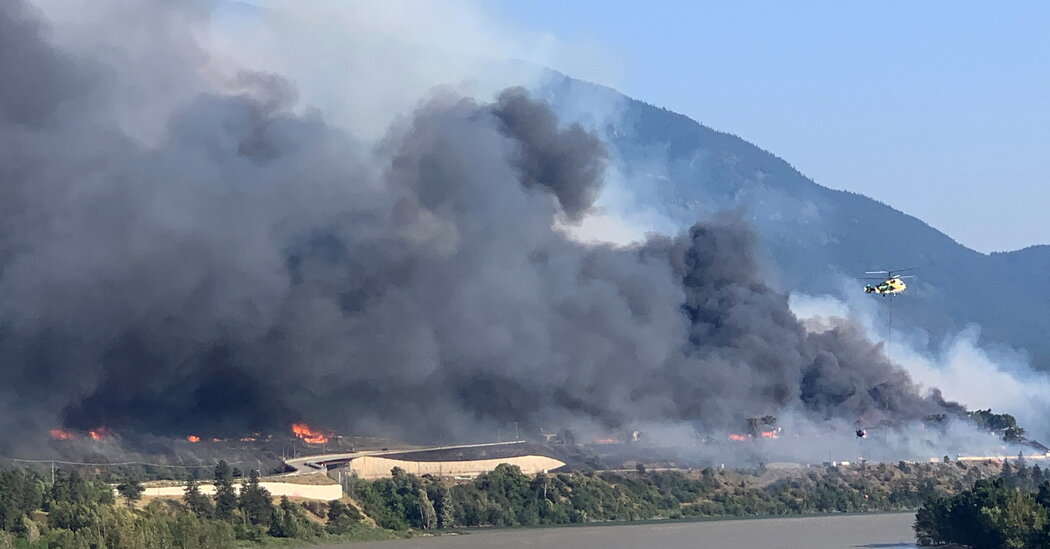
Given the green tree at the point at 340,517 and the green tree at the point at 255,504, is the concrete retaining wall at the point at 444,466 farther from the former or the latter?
the green tree at the point at 255,504

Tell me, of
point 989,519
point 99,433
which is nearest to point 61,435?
point 99,433

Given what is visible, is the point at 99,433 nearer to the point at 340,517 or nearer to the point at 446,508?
the point at 340,517

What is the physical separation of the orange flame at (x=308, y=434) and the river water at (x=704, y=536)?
24441 mm

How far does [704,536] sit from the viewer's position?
145 m

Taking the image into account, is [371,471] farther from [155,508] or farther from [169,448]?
[155,508]

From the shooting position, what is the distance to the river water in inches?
5285

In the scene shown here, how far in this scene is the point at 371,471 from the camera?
15788 centimetres

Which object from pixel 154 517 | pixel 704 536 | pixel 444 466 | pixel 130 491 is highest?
pixel 444 466

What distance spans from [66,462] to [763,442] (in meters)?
76.6

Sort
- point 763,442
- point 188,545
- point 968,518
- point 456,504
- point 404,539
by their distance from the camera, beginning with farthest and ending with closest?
point 763,442 < point 456,504 < point 404,539 < point 968,518 < point 188,545

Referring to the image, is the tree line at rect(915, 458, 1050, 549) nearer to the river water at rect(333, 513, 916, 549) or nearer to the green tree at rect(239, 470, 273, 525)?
the river water at rect(333, 513, 916, 549)

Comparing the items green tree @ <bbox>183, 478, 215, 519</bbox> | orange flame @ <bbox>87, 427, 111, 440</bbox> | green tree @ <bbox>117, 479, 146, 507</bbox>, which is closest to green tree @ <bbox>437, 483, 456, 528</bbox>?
green tree @ <bbox>183, 478, 215, 519</bbox>

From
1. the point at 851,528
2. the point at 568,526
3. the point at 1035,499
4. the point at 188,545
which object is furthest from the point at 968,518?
the point at 188,545

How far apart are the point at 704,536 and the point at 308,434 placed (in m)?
43.5
